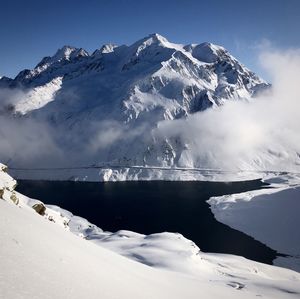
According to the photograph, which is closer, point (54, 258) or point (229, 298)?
point (54, 258)

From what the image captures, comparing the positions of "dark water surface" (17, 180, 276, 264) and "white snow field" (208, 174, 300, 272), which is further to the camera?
"dark water surface" (17, 180, 276, 264)

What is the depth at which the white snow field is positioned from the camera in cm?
10575

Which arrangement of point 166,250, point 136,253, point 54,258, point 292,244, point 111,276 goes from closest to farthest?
point 54,258 < point 111,276 < point 136,253 < point 166,250 < point 292,244

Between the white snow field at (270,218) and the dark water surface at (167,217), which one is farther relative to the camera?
the dark water surface at (167,217)

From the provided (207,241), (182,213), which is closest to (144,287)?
(207,241)

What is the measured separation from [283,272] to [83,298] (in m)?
76.9

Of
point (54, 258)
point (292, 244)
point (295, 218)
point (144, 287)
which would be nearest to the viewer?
point (54, 258)

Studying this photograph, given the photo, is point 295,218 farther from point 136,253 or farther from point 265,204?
point 136,253

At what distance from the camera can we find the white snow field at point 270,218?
10575cm

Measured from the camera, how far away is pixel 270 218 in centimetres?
13000

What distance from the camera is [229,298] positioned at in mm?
32844

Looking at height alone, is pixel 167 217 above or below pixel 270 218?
below

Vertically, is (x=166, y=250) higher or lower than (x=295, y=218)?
lower

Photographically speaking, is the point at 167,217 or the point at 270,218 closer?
the point at 270,218
